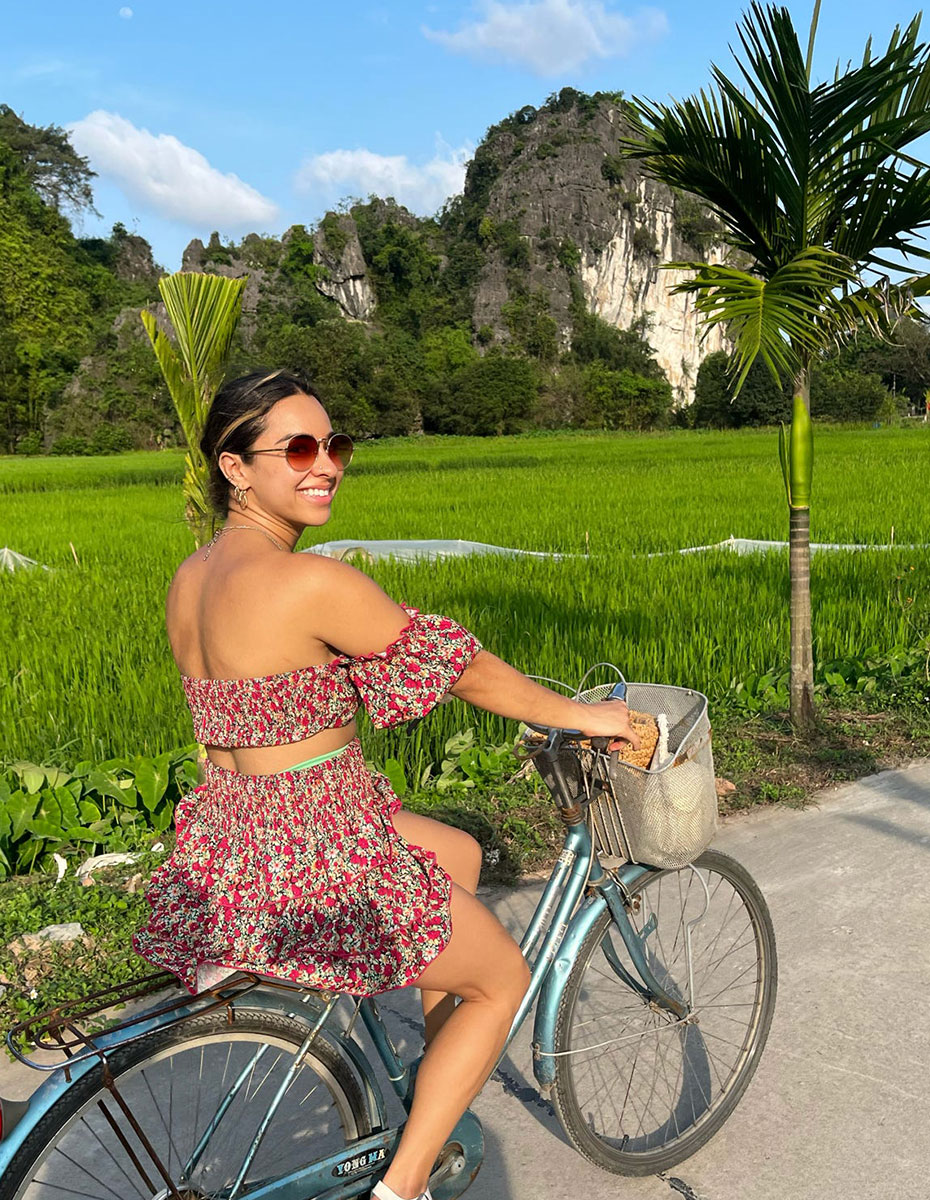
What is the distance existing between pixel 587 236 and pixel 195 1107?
96.4 meters

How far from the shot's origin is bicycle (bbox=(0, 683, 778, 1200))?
57.0 inches

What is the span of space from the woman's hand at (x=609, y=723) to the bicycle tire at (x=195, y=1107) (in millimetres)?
624

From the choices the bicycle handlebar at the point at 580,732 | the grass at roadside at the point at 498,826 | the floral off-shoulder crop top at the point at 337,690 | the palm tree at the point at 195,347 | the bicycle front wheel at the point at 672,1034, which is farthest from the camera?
the palm tree at the point at 195,347

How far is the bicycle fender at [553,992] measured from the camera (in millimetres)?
1896

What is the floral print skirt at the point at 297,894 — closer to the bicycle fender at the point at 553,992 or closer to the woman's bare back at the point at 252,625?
the woman's bare back at the point at 252,625

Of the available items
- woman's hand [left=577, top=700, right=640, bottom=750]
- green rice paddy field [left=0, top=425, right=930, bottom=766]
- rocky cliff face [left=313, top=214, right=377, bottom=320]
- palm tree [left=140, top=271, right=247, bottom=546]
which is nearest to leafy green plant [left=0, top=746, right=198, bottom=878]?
green rice paddy field [left=0, top=425, right=930, bottom=766]

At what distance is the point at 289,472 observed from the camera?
5.31 feet

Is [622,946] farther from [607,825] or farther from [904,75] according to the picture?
[904,75]

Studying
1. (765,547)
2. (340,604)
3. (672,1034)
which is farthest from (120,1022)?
(765,547)

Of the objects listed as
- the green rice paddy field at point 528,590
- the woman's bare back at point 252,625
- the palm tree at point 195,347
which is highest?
the palm tree at point 195,347

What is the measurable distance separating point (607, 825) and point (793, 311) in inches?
108

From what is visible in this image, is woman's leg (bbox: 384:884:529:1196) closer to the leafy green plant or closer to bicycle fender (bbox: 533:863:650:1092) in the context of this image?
bicycle fender (bbox: 533:863:650:1092)

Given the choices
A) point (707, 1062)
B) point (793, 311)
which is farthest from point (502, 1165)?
point (793, 311)

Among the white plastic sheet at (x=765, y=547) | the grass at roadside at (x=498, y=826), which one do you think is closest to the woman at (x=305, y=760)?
the grass at roadside at (x=498, y=826)
